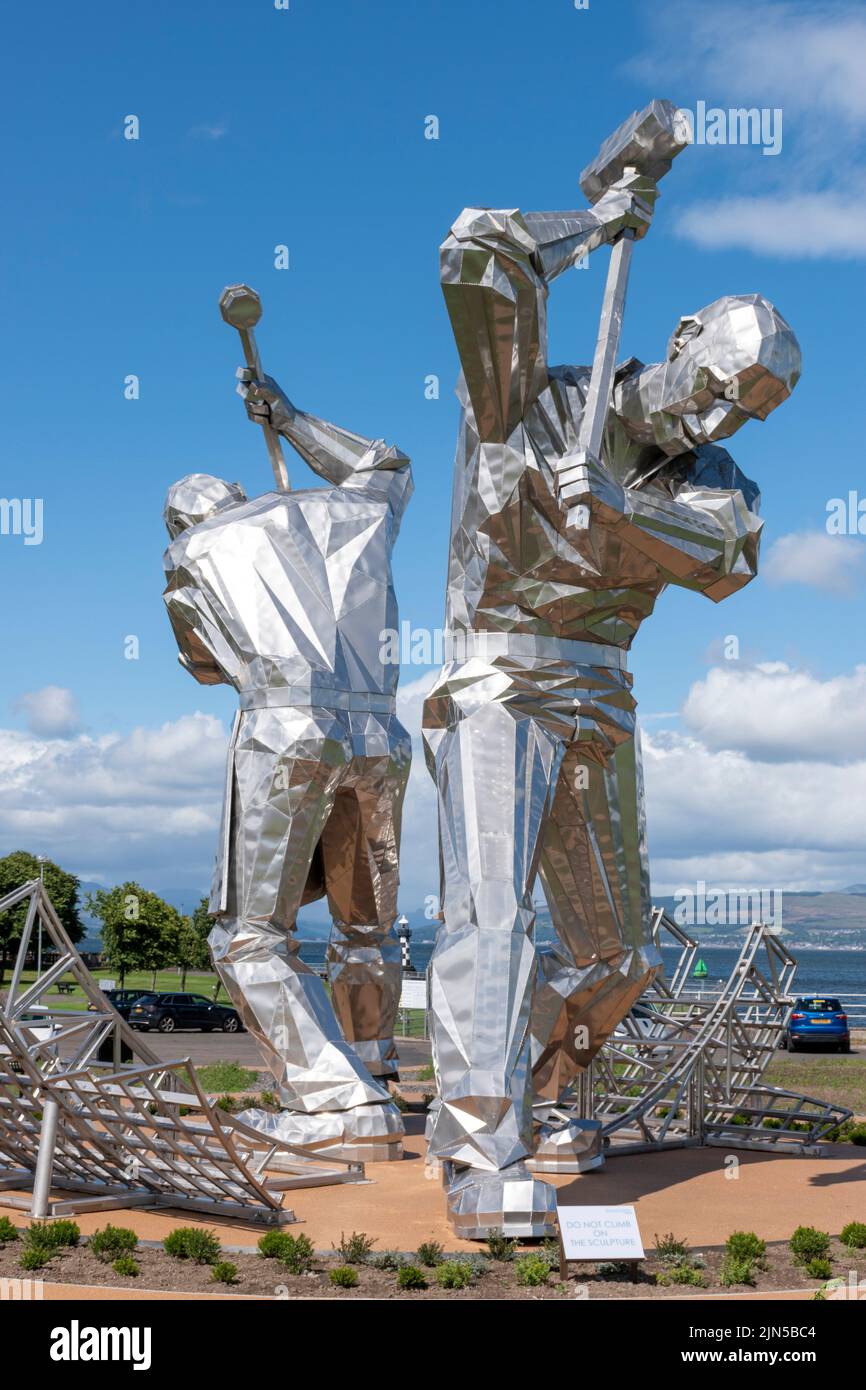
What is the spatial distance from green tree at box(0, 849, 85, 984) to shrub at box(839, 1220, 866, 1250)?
4071cm

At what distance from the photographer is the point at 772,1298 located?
22.6ft

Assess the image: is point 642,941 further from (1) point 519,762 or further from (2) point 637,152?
(2) point 637,152

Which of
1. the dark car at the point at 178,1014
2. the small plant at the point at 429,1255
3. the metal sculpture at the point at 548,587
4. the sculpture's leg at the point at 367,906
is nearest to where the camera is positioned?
the small plant at the point at 429,1255

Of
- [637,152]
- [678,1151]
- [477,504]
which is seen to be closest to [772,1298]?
[477,504]

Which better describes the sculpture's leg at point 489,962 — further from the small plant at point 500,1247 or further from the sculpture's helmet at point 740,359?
the sculpture's helmet at point 740,359

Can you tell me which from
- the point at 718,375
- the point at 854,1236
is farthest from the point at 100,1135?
the point at 718,375

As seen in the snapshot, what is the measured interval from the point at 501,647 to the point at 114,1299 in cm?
420

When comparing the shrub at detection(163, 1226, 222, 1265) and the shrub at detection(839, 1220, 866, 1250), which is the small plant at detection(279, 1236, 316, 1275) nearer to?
the shrub at detection(163, 1226, 222, 1265)

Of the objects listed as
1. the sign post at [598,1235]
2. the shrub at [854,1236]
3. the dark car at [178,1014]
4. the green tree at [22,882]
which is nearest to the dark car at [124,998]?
the dark car at [178,1014]

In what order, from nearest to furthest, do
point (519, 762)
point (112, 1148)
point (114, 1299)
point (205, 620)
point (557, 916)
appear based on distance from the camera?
1. point (114, 1299)
2. point (519, 762)
3. point (112, 1148)
4. point (557, 916)
5. point (205, 620)

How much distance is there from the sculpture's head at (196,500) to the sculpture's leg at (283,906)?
7.21 ft

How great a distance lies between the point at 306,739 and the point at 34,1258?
184 inches

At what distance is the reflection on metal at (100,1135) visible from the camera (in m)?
8.55

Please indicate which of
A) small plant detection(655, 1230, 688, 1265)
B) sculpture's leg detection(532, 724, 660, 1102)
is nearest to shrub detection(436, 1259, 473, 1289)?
small plant detection(655, 1230, 688, 1265)
